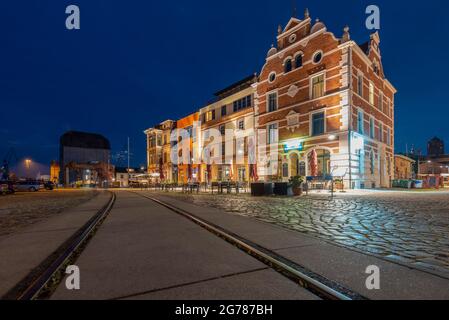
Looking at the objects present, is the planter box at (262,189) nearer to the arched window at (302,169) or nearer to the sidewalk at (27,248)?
the arched window at (302,169)

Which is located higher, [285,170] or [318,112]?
[318,112]

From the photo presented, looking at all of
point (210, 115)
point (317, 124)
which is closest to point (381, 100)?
point (317, 124)

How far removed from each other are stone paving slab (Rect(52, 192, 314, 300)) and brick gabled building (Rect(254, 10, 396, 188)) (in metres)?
19.1

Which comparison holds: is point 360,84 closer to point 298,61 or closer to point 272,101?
point 298,61

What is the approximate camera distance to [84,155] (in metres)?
75.4

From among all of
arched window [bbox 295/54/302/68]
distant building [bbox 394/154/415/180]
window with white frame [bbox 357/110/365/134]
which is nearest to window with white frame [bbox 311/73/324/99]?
arched window [bbox 295/54/302/68]

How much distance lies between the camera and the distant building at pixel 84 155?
6222 cm

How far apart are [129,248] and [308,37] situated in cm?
2664

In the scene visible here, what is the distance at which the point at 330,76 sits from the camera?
22.7 metres

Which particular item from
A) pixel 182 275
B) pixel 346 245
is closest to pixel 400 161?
pixel 346 245

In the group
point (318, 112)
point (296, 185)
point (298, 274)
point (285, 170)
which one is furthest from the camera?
point (285, 170)

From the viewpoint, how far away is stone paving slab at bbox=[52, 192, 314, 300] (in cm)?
245

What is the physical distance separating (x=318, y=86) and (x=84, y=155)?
2893 inches
